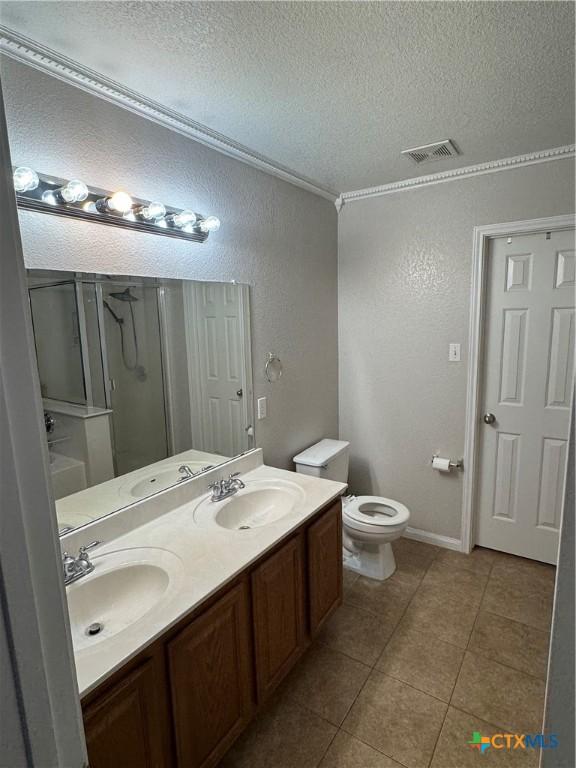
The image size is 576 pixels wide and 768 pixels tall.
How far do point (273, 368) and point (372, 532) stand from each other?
1095 mm

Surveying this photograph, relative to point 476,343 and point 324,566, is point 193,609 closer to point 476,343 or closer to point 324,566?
point 324,566

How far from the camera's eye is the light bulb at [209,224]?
5.98ft

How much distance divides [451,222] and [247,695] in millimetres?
2607

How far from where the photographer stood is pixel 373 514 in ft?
8.92

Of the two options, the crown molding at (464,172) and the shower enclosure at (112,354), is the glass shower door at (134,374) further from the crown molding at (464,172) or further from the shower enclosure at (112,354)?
the crown molding at (464,172)

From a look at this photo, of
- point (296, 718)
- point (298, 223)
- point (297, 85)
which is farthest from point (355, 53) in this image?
point (296, 718)

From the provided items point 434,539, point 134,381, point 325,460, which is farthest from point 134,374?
point 434,539

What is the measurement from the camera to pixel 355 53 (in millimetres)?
1375

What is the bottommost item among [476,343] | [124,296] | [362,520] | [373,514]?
[373,514]

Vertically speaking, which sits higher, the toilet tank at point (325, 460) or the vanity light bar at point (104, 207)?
the vanity light bar at point (104, 207)

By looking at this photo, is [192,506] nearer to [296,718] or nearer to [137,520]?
[137,520]

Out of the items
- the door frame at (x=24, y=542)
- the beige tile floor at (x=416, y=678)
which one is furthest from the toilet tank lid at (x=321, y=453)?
the door frame at (x=24, y=542)

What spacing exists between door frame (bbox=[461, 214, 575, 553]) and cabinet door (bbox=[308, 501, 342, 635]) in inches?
45.0

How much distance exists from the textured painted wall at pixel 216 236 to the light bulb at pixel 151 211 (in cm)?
8
